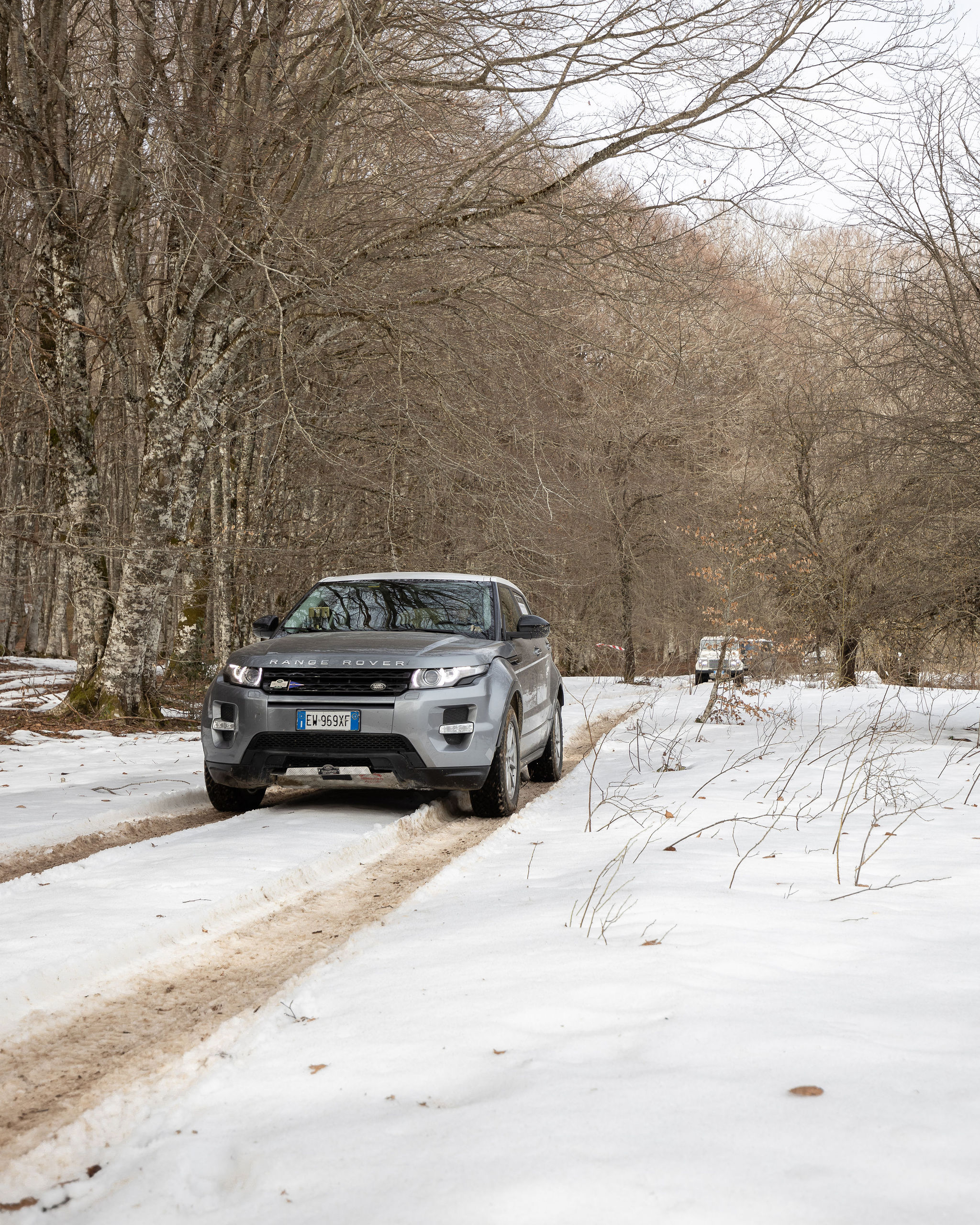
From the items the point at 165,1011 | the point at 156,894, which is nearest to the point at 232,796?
the point at 156,894

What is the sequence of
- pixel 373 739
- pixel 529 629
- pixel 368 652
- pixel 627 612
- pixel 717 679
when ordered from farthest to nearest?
pixel 627 612, pixel 717 679, pixel 529 629, pixel 368 652, pixel 373 739

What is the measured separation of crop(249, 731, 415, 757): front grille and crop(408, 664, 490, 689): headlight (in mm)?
407

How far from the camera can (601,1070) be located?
287 cm

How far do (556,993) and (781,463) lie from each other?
79.8 feet

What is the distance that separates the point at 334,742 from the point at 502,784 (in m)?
1.27

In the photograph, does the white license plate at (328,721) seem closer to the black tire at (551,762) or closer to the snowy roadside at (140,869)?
the snowy roadside at (140,869)

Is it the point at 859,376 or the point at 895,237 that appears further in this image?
the point at 859,376

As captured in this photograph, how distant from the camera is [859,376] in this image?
1355 centimetres

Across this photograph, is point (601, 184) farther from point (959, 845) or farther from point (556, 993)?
point (556, 993)

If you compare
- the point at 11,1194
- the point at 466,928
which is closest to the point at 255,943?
the point at 466,928

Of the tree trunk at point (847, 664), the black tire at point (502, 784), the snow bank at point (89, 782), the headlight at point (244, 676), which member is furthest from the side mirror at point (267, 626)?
the tree trunk at point (847, 664)

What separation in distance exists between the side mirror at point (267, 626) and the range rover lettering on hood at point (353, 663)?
3.15ft

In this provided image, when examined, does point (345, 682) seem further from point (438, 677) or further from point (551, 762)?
point (551, 762)

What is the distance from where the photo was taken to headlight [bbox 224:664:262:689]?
725 cm
